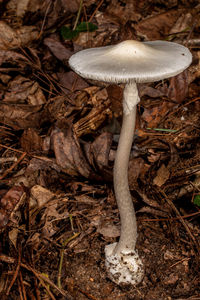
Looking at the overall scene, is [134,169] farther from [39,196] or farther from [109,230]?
[39,196]

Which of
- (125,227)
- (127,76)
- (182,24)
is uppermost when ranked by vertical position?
(127,76)

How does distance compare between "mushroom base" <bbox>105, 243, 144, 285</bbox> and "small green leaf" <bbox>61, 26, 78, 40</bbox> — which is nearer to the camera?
"mushroom base" <bbox>105, 243, 144, 285</bbox>

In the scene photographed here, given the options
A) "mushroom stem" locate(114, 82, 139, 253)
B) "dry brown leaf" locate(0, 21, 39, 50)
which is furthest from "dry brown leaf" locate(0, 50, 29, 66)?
"mushroom stem" locate(114, 82, 139, 253)

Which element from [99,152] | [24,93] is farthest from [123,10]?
[99,152]

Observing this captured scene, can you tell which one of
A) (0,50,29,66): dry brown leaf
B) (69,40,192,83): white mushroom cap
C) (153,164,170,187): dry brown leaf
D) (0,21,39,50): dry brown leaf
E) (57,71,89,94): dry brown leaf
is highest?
(69,40,192,83): white mushroom cap

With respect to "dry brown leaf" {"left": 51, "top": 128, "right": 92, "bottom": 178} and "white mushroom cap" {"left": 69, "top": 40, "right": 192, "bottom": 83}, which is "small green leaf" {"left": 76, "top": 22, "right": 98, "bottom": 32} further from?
"white mushroom cap" {"left": 69, "top": 40, "right": 192, "bottom": 83}

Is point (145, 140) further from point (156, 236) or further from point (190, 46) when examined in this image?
point (190, 46)

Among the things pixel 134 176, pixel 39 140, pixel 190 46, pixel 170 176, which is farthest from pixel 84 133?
pixel 190 46
